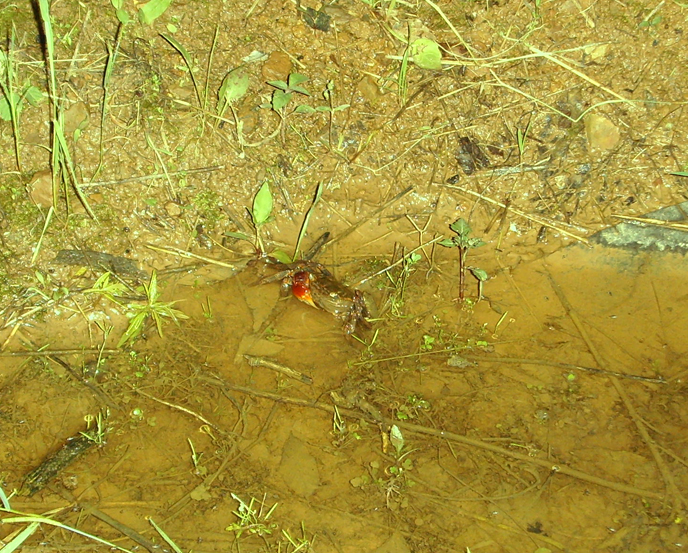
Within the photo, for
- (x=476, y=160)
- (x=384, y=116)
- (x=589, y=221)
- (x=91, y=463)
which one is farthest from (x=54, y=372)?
(x=589, y=221)

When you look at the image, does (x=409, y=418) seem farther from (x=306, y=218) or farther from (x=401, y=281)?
(x=306, y=218)

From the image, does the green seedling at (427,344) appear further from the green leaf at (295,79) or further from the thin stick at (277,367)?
the green leaf at (295,79)

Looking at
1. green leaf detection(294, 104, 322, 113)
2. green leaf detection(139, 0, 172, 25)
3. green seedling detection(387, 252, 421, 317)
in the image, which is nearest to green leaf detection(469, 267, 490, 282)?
green seedling detection(387, 252, 421, 317)

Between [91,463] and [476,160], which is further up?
[476,160]

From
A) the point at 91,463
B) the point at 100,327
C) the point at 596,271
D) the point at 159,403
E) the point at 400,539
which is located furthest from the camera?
the point at 596,271

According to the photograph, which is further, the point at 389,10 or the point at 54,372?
the point at 389,10

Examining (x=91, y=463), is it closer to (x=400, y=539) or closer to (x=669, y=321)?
(x=400, y=539)
